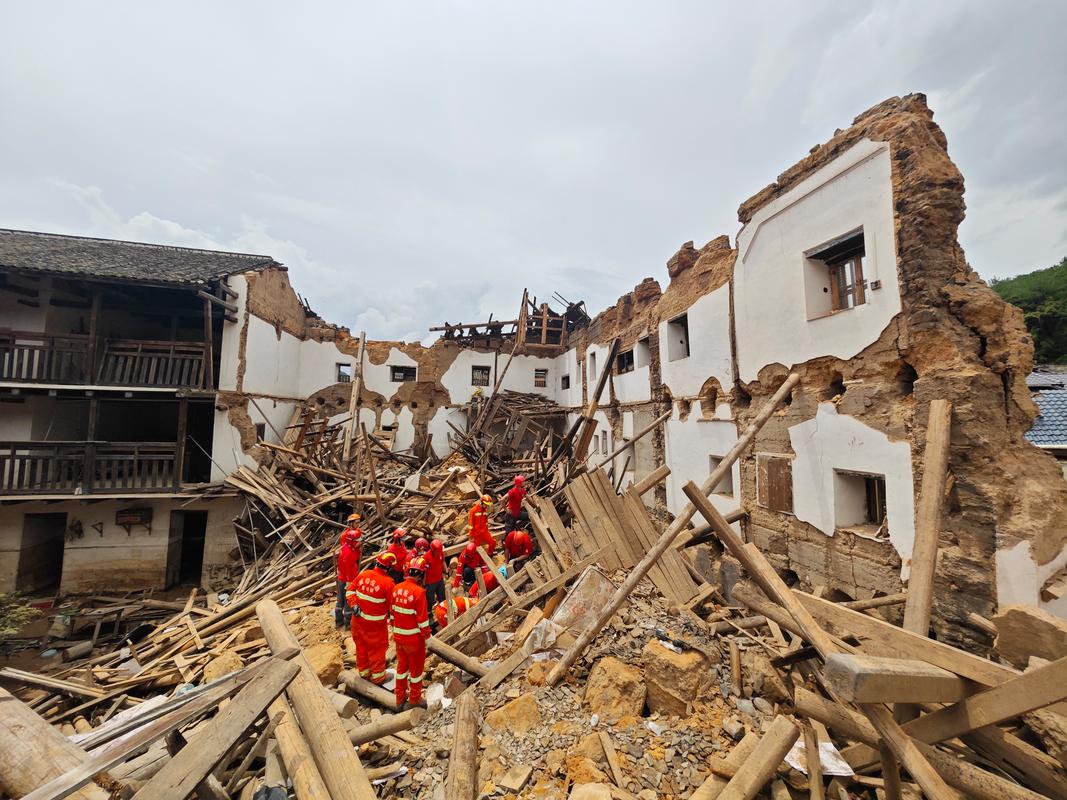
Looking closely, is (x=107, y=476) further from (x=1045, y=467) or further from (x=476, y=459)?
(x=1045, y=467)

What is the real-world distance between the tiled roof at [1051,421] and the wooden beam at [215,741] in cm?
1557

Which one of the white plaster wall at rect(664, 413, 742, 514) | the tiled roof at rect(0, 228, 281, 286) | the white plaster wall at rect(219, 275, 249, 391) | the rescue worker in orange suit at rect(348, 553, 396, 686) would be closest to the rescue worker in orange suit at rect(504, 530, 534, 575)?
the rescue worker in orange suit at rect(348, 553, 396, 686)

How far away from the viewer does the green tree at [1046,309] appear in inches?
972

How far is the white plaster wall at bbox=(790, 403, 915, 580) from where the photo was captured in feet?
17.4

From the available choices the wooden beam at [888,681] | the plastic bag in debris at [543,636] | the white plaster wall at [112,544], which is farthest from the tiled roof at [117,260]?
the wooden beam at [888,681]

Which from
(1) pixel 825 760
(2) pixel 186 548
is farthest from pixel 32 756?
(2) pixel 186 548

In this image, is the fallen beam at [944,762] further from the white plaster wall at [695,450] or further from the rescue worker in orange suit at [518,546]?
the white plaster wall at [695,450]

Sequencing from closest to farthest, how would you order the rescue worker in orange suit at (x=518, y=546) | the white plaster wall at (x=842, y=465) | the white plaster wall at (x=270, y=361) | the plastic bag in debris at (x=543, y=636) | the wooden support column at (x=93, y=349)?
the plastic bag in debris at (x=543, y=636), the white plaster wall at (x=842, y=465), the rescue worker in orange suit at (x=518, y=546), the wooden support column at (x=93, y=349), the white plaster wall at (x=270, y=361)

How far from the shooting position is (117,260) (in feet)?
42.7

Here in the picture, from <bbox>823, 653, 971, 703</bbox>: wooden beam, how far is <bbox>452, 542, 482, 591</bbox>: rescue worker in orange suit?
5.63 meters

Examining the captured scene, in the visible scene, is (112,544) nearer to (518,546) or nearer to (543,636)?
(518,546)

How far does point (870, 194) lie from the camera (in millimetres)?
5805

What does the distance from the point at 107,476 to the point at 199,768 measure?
13.2 metres

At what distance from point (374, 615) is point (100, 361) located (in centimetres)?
1278
